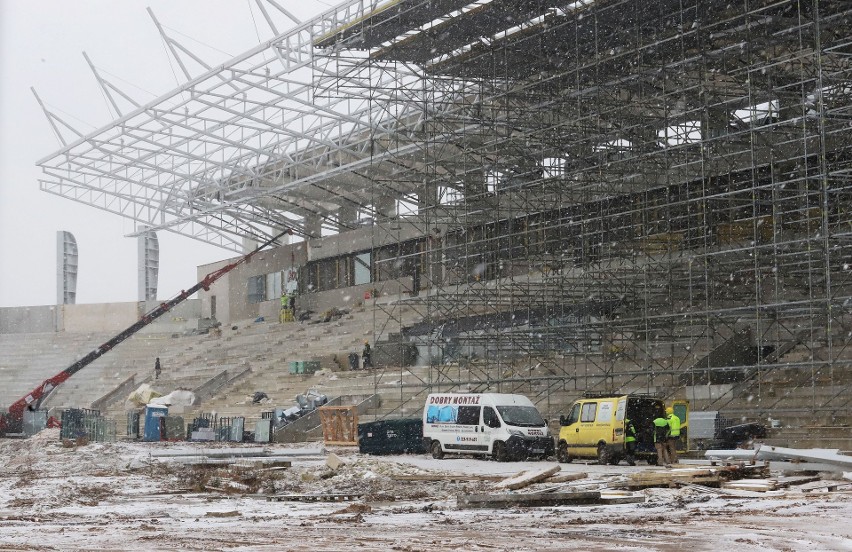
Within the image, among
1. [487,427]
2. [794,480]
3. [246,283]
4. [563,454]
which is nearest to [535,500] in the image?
[794,480]

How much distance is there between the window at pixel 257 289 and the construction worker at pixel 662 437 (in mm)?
49541

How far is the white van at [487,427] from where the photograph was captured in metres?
28.3

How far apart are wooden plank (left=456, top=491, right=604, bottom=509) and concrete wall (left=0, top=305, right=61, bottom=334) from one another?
68975 millimetres

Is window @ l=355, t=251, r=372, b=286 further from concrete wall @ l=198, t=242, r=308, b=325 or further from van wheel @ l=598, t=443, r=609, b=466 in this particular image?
van wheel @ l=598, t=443, r=609, b=466

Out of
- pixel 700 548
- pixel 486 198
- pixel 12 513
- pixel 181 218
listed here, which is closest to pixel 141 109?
pixel 486 198

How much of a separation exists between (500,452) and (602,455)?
2.74m

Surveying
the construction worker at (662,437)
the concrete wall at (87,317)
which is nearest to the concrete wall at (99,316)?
the concrete wall at (87,317)

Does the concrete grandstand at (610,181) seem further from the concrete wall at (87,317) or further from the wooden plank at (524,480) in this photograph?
the concrete wall at (87,317)

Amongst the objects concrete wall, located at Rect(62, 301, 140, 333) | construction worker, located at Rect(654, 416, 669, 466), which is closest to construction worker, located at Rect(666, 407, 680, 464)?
construction worker, located at Rect(654, 416, 669, 466)

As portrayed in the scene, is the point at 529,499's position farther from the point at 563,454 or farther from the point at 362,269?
the point at 362,269

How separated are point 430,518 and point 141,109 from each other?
36.9 m

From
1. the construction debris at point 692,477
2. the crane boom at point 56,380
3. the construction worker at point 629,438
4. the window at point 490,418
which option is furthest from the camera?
the crane boom at point 56,380

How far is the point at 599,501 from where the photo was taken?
54.5ft

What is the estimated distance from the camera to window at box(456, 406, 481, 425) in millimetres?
29297
